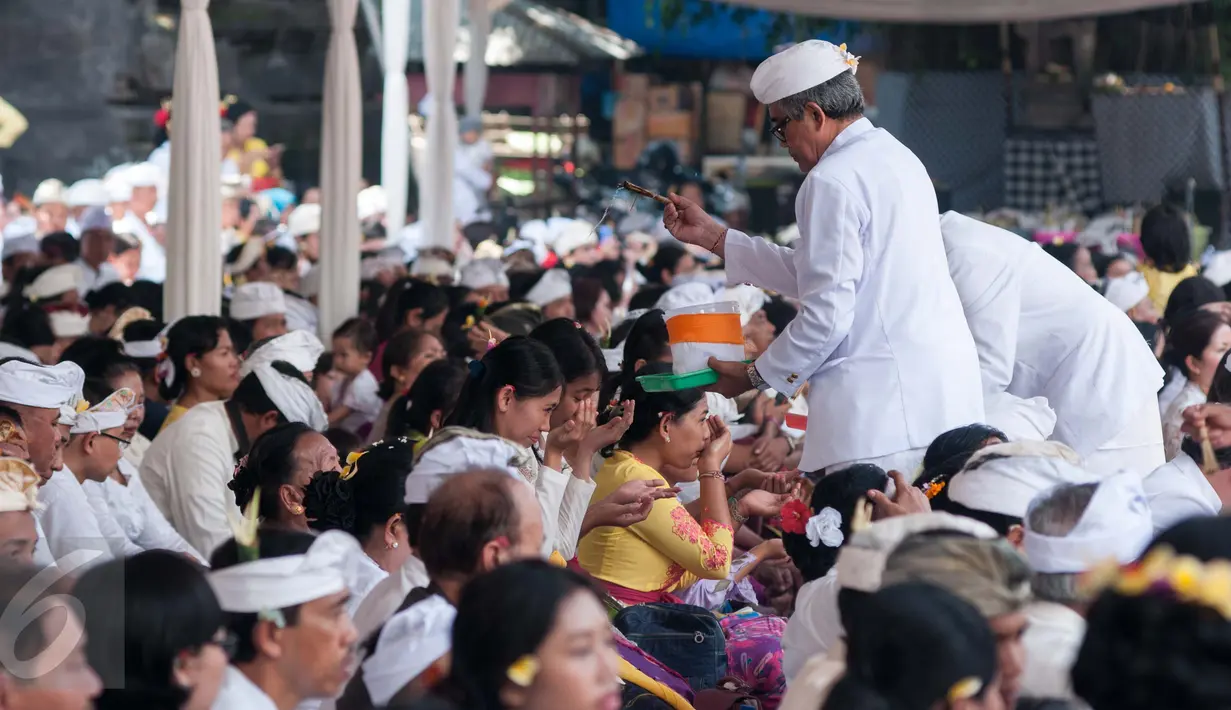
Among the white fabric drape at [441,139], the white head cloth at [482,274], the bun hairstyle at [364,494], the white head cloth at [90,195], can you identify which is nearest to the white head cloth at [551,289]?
the white head cloth at [482,274]

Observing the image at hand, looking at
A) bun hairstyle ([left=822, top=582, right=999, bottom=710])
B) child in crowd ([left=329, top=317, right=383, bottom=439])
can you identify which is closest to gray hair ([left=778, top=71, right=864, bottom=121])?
bun hairstyle ([left=822, top=582, right=999, bottom=710])

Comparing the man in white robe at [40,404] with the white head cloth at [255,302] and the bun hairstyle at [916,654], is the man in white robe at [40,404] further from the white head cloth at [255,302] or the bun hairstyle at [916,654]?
the white head cloth at [255,302]

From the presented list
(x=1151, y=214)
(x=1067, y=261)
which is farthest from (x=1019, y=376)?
(x=1067, y=261)

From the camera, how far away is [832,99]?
3.82m

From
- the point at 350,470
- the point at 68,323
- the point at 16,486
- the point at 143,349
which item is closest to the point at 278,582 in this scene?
the point at 16,486

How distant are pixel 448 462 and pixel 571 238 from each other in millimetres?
9163

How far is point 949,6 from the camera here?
30.7 ft

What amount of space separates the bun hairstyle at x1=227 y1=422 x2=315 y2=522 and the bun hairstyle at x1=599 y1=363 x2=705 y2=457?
782 millimetres

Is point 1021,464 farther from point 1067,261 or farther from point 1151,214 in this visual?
point 1067,261

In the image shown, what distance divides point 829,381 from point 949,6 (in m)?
6.00

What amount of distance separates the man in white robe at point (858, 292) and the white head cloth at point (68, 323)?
4.17 metres

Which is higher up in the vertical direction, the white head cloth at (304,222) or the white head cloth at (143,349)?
the white head cloth at (304,222)

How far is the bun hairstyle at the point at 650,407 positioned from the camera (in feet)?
13.6

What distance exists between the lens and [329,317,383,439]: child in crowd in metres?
6.48
